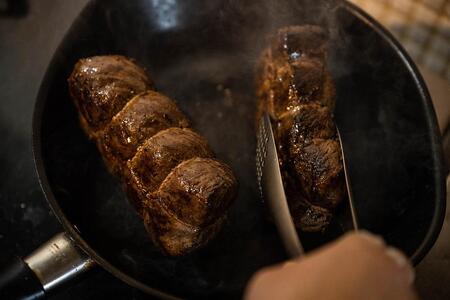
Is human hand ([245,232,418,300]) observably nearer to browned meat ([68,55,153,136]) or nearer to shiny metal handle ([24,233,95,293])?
shiny metal handle ([24,233,95,293])

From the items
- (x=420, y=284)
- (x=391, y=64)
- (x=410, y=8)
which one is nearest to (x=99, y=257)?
(x=420, y=284)

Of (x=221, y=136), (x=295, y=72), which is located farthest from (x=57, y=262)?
(x=295, y=72)

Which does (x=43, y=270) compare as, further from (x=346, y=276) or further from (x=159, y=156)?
(x=346, y=276)

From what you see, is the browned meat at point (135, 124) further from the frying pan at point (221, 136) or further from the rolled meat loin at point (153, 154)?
the frying pan at point (221, 136)

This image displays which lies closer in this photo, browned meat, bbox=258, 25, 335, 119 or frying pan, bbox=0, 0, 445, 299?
frying pan, bbox=0, 0, 445, 299

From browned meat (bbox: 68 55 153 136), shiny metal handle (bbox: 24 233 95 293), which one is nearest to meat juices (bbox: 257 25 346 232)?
browned meat (bbox: 68 55 153 136)

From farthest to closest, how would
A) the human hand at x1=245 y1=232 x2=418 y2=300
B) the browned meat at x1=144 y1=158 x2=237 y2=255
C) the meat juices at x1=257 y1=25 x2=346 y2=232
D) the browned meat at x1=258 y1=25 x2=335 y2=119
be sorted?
the browned meat at x1=258 y1=25 x2=335 y2=119 < the meat juices at x1=257 y1=25 x2=346 y2=232 < the browned meat at x1=144 y1=158 x2=237 y2=255 < the human hand at x1=245 y1=232 x2=418 y2=300
